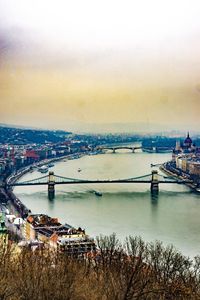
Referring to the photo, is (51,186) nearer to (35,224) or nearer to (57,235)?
(35,224)

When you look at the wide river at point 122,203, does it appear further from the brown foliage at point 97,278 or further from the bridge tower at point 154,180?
the brown foliage at point 97,278

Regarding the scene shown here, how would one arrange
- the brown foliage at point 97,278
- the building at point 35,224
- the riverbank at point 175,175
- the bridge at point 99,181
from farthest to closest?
the bridge at point 99,181 → the riverbank at point 175,175 → the building at point 35,224 → the brown foliage at point 97,278

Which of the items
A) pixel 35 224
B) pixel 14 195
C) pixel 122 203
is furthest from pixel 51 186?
pixel 35 224

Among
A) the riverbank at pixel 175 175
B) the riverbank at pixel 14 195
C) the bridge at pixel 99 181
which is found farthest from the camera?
the bridge at pixel 99 181

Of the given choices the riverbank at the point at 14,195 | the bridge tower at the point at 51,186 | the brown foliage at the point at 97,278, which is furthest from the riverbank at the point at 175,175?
the brown foliage at the point at 97,278

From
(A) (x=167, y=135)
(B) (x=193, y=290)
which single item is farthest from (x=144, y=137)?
(B) (x=193, y=290)

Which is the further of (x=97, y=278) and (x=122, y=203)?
(x=122, y=203)
